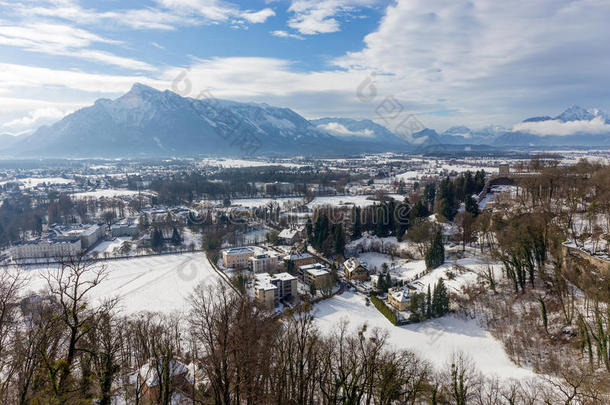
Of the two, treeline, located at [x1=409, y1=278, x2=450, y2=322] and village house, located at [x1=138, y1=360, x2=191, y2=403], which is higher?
village house, located at [x1=138, y1=360, x2=191, y2=403]

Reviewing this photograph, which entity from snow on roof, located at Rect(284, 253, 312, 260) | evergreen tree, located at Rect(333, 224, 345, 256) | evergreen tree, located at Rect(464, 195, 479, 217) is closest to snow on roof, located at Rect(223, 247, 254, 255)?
snow on roof, located at Rect(284, 253, 312, 260)

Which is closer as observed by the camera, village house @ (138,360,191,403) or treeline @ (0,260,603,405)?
treeline @ (0,260,603,405)

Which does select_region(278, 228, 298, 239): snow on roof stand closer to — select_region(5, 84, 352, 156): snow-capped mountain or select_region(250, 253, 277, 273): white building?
select_region(250, 253, 277, 273): white building

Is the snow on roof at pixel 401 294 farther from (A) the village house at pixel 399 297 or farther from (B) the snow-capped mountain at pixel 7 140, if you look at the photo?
(B) the snow-capped mountain at pixel 7 140

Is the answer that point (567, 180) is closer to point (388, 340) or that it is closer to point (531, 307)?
point (531, 307)

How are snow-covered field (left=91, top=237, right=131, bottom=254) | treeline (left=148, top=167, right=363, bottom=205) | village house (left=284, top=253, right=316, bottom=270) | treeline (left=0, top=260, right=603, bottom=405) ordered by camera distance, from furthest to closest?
treeline (left=148, top=167, right=363, bottom=205)
snow-covered field (left=91, top=237, right=131, bottom=254)
village house (left=284, top=253, right=316, bottom=270)
treeline (left=0, top=260, right=603, bottom=405)

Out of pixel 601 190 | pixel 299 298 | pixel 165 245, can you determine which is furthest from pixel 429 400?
pixel 165 245
